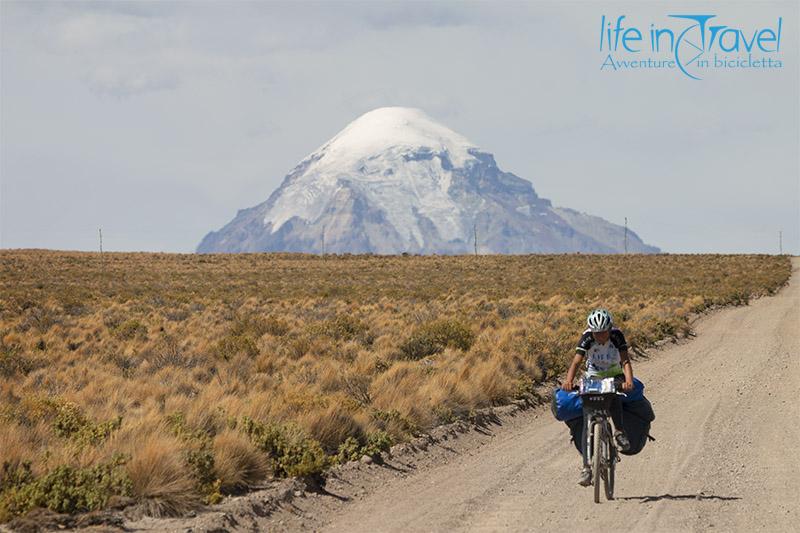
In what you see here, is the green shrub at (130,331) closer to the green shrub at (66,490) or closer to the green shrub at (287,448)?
Result: the green shrub at (287,448)

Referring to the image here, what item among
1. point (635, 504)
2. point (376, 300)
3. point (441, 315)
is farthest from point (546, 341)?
point (376, 300)

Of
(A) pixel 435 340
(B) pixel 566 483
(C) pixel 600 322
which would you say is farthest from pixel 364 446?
(A) pixel 435 340

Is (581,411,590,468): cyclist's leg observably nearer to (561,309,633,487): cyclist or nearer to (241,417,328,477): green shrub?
(561,309,633,487): cyclist

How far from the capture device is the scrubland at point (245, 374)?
903 centimetres

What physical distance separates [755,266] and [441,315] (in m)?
55.1

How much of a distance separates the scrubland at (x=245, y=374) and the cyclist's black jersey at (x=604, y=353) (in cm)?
327

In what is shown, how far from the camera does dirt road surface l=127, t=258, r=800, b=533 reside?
340 inches

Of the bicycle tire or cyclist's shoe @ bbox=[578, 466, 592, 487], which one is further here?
cyclist's shoe @ bbox=[578, 466, 592, 487]

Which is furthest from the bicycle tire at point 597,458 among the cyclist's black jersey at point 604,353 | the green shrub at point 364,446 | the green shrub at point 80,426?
the green shrub at point 80,426

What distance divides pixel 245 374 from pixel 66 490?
963 centimetres

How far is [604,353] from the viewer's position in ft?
31.5

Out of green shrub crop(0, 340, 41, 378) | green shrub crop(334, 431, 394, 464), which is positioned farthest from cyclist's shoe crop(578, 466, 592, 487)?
green shrub crop(0, 340, 41, 378)

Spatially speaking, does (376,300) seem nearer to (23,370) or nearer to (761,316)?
(761,316)

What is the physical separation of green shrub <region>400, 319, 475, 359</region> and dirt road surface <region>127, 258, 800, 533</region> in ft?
17.0
